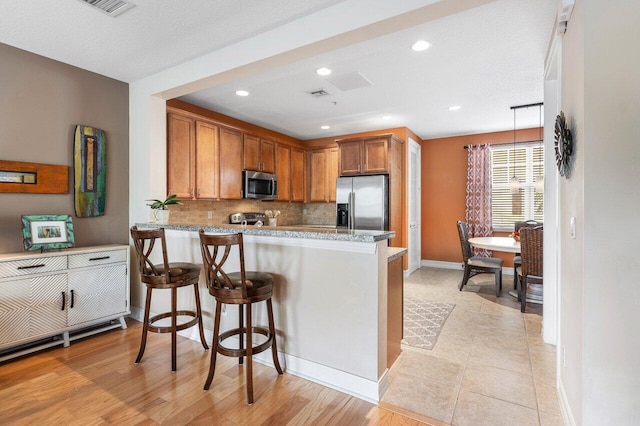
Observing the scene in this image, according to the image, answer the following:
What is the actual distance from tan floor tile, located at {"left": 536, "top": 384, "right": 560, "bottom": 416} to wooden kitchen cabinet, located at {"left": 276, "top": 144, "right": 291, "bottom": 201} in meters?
4.52

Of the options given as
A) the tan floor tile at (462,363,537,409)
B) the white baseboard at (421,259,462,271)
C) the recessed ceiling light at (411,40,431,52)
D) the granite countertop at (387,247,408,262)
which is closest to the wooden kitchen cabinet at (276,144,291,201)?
the white baseboard at (421,259,462,271)

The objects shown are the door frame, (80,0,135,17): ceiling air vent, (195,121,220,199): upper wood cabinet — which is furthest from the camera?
the door frame

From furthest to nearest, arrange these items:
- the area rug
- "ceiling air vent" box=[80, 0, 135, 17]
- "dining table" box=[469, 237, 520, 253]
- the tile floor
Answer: "dining table" box=[469, 237, 520, 253] < the area rug < "ceiling air vent" box=[80, 0, 135, 17] < the tile floor

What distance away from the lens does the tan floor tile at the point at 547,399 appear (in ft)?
6.44

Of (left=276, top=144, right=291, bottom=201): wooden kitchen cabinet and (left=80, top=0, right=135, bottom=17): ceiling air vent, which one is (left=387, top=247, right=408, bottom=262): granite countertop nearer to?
(left=80, top=0, right=135, bottom=17): ceiling air vent

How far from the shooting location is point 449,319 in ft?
11.6

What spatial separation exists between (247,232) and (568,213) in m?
2.21

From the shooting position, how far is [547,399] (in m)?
2.07

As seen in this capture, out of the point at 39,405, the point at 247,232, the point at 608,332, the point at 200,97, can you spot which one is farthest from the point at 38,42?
the point at 608,332

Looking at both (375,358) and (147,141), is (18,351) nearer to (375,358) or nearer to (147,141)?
(147,141)

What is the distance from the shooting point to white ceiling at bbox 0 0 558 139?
7.47 feet

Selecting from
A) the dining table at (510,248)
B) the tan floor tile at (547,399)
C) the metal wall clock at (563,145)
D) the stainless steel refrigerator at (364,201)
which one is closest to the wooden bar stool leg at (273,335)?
the tan floor tile at (547,399)

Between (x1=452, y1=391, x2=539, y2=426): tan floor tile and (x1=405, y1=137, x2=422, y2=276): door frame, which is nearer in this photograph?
(x1=452, y1=391, x2=539, y2=426): tan floor tile

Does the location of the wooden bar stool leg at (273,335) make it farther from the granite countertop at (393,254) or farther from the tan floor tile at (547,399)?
the tan floor tile at (547,399)
